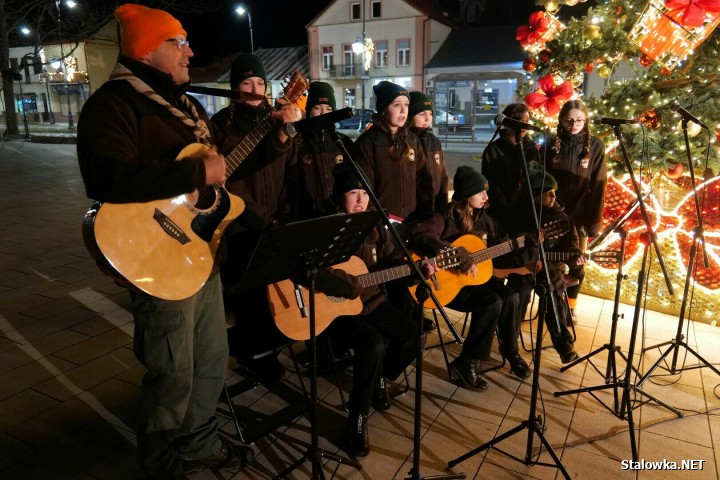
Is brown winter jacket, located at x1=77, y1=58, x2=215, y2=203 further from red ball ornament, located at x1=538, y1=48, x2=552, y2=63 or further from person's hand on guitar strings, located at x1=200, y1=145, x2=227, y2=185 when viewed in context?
red ball ornament, located at x1=538, y1=48, x2=552, y2=63

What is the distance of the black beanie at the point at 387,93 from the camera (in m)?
3.94

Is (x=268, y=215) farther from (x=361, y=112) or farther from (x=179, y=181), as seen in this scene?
(x=361, y=112)

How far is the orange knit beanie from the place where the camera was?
2.12 m

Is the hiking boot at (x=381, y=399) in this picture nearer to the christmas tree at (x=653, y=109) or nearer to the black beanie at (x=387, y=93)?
the black beanie at (x=387, y=93)

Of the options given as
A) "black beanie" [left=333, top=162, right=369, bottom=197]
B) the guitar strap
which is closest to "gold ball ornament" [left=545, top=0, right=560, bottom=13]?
"black beanie" [left=333, top=162, right=369, bottom=197]

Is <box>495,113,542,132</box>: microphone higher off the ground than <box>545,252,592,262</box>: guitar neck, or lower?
higher

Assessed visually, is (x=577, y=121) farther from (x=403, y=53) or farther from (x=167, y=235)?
(x=403, y=53)

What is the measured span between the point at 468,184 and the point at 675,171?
2.25m

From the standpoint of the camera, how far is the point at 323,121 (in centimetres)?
193

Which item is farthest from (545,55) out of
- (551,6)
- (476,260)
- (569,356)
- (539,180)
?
(569,356)

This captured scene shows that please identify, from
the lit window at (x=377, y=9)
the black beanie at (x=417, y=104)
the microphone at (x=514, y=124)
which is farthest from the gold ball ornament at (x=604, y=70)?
the lit window at (x=377, y=9)

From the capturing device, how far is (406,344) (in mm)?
3209

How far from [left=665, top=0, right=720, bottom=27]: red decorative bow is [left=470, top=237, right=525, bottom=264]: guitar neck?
2.00m

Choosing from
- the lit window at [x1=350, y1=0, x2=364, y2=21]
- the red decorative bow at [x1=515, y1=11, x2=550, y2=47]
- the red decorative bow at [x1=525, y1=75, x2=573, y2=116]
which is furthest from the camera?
the lit window at [x1=350, y1=0, x2=364, y2=21]
